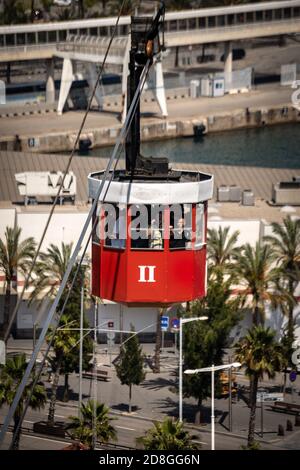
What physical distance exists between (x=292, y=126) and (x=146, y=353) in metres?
55.1

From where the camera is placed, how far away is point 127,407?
5797 cm

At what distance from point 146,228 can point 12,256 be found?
29974mm

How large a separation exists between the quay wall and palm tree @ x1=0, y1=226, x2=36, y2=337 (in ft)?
144

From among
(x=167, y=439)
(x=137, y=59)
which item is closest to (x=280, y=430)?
(x=167, y=439)

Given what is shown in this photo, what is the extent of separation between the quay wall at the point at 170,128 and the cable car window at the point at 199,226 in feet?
241

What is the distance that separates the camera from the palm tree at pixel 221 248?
2475 inches

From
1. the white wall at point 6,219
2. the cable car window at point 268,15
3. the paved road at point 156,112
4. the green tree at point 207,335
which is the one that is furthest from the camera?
the cable car window at point 268,15

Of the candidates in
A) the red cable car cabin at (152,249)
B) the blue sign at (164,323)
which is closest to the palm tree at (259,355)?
the blue sign at (164,323)

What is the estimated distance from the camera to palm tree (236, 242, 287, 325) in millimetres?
61312

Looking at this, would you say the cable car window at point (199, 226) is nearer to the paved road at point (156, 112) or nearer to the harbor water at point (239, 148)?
the harbor water at point (239, 148)

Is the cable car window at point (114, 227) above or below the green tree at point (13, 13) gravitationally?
above

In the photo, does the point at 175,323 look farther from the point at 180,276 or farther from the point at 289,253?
the point at 180,276

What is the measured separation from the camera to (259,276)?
61344mm

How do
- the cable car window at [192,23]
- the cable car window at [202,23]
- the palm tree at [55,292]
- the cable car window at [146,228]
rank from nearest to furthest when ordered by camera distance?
the cable car window at [146,228] < the palm tree at [55,292] < the cable car window at [192,23] < the cable car window at [202,23]
